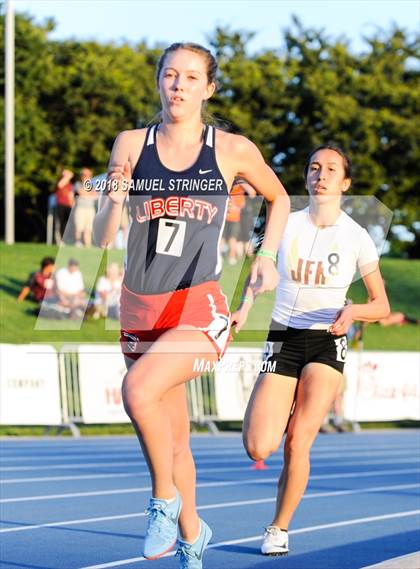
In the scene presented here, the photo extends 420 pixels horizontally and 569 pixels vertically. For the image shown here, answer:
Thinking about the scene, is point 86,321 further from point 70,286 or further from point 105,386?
point 105,386

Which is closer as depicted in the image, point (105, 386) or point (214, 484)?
point (214, 484)

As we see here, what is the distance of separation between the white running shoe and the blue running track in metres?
0.06

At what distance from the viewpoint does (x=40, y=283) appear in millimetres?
24531

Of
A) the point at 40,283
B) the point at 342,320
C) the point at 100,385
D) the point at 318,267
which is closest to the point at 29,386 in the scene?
the point at 100,385

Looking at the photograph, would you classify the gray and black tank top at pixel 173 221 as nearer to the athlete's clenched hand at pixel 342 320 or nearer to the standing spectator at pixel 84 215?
the athlete's clenched hand at pixel 342 320

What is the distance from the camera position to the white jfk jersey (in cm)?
750

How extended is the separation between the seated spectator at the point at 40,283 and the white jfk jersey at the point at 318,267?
567 inches

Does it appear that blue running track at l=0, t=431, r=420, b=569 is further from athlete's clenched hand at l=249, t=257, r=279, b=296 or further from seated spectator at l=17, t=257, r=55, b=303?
seated spectator at l=17, t=257, r=55, b=303

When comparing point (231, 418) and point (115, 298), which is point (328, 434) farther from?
point (115, 298)

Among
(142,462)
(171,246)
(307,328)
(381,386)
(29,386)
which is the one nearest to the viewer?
(171,246)

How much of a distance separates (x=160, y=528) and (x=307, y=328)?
2.64 meters

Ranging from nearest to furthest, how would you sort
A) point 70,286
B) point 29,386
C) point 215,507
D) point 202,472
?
point 215,507 < point 202,472 < point 29,386 < point 70,286

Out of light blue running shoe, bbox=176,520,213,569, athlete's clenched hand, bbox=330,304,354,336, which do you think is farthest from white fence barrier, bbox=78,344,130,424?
light blue running shoe, bbox=176,520,213,569

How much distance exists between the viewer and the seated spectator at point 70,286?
20.3 m
